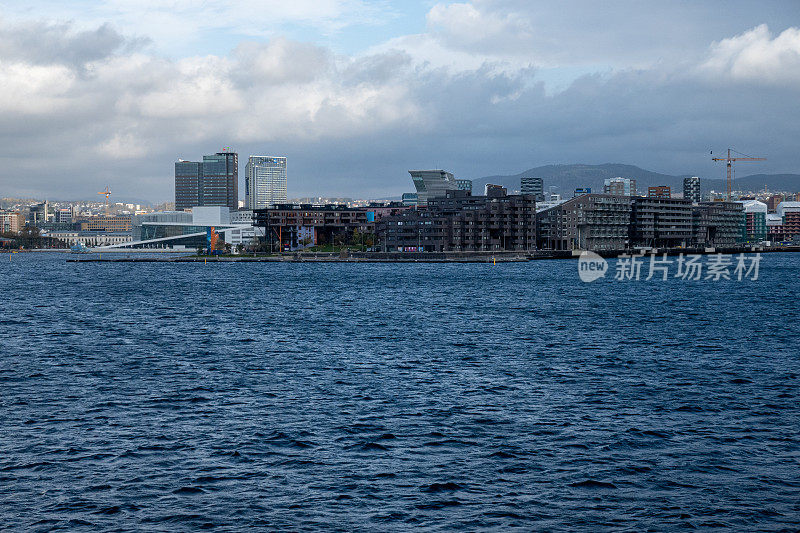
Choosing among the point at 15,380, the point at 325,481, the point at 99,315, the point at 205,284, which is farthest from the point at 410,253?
the point at 325,481

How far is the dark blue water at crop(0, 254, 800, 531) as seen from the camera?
17.9 metres

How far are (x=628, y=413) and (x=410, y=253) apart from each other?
163556 mm

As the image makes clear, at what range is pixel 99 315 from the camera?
212ft

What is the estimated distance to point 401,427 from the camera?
25.3 m

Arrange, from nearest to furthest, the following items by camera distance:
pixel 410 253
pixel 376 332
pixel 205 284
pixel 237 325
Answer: pixel 376 332, pixel 237 325, pixel 205 284, pixel 410 253

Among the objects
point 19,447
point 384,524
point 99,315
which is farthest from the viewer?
point 99,315

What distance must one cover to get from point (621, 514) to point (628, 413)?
9.87 metres

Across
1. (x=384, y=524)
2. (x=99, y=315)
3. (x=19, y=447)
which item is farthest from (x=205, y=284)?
(x=384, y=524)

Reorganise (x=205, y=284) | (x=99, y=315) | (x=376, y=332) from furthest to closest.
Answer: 1. (x=205, y=284)
2. (x=99, y=315)
3. (x=376, y=332)

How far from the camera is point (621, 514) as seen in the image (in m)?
17.6

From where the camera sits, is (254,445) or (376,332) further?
(376,332)

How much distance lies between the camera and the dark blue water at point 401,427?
1788 centimetres

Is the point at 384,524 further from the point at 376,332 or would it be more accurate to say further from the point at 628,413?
the point at 376,332

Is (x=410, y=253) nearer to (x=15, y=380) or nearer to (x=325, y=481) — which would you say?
(x=15, y=380)
